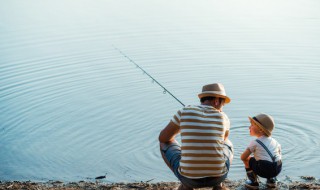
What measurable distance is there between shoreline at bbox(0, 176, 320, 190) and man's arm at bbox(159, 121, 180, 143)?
1.01 metres

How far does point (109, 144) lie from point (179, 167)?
3111 millimetres

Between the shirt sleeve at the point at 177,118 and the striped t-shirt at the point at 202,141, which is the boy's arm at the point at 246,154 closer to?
the striped t-shirt at the point at 202,141

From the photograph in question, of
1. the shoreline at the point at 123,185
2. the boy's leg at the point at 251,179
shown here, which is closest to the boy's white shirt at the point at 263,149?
the boy's leg at the point at 251,179

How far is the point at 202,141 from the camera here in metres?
3.79

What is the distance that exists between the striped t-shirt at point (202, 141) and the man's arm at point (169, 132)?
0.20 meters

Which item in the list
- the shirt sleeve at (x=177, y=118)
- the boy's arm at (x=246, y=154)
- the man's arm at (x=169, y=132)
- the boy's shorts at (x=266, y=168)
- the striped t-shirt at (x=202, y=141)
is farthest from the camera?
the boy's arm at (x=246, y=154)

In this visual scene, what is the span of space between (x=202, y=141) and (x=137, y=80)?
20.4 ft

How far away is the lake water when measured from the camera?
21.2 ft

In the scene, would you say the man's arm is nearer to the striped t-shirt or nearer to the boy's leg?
the striped t-shirt

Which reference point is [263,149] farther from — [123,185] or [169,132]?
[123,185]

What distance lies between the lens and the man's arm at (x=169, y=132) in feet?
13.3

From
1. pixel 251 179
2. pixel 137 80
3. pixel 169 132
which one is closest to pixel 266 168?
pixel 251 179

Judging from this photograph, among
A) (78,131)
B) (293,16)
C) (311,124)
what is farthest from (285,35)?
(78,131)

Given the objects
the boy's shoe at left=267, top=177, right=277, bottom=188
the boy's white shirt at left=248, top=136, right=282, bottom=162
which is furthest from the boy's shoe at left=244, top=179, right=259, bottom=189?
the boy's white shirt at left=248, top=136, right=282, bottom=162
